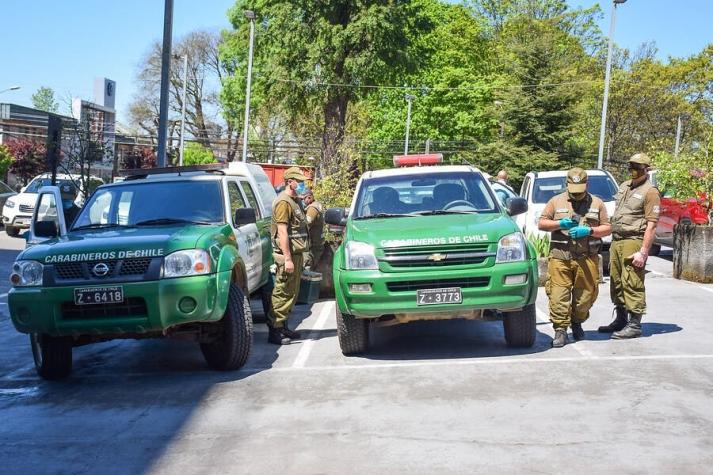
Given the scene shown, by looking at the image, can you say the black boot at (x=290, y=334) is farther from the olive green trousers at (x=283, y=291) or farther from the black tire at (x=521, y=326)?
the black tire at (x=521, y=326)

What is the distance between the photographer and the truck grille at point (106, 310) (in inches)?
280

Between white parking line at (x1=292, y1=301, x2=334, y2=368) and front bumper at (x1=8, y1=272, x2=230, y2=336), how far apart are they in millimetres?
1271

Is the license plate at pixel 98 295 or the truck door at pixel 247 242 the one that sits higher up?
the truck door at pixel 247 242

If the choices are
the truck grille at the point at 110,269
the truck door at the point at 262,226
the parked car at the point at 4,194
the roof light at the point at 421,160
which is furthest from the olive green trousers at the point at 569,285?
the parked car at the point at 4,194

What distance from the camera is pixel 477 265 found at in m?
7.59

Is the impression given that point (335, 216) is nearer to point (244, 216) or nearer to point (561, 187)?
point (244, 216)

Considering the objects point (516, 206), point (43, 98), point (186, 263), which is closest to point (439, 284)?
point (516, 206)

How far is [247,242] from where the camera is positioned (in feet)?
30.4

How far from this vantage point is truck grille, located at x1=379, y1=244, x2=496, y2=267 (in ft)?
24.9

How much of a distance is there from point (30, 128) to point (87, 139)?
64.8 meters

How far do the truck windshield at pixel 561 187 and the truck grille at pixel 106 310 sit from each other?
34.4 feet

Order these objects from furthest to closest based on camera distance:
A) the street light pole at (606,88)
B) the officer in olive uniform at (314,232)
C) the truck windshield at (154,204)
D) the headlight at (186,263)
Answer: the street light pole at (606,88)
the officer in olive uniform at (314,232)
the truck windshield at (154,204)
the headlight at (186,263)

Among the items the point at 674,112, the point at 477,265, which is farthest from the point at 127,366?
the point at 674,112

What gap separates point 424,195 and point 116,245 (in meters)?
3.28
